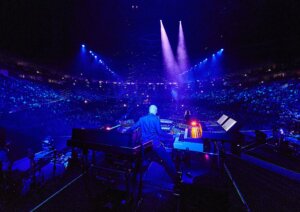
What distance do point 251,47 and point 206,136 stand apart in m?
13.1

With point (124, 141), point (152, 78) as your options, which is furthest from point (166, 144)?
point (152, 78)

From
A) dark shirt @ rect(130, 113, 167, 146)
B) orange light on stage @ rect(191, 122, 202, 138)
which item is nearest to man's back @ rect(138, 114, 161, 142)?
dark shirt @ rect(130, 113, 167, 146)

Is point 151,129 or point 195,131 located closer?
point 151,129

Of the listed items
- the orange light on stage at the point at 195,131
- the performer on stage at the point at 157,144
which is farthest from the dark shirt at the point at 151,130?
the orange light on stage at the point at 195,131

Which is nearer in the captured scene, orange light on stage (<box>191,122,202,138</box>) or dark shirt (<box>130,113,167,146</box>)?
dark shirt (<box>130,113,167,146</box>)

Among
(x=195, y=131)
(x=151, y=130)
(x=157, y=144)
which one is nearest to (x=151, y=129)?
(x=151, y=130)

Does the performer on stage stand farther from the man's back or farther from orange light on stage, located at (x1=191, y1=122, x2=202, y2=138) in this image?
orange light on stage, located at (x1=191, y1=122, x2=202, y2=138)

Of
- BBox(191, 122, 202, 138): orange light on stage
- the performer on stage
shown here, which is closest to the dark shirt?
the performer on stage

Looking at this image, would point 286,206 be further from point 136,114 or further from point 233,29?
point 233,29

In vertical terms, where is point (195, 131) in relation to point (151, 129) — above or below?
below

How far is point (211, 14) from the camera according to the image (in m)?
9.08

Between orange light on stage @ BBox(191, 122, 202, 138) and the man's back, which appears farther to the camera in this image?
orange light on stage @ BBox(191, 122, 202, 138)

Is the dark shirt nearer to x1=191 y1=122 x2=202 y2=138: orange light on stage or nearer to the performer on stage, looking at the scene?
the performer on stage

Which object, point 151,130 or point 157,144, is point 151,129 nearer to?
point 151,130
